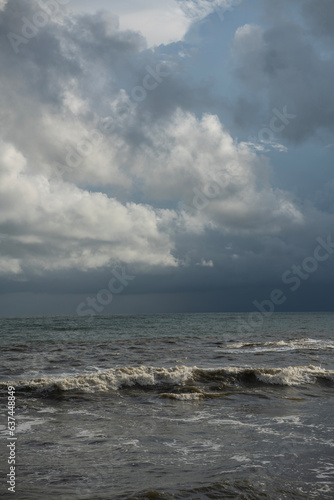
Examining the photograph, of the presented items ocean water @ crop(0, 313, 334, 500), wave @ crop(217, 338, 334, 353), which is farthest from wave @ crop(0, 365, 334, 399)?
wave @ crop(217, 338, 334, 353)

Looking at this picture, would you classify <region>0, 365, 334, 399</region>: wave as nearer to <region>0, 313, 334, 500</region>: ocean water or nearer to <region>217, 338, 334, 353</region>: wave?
<region>0, 313, 334, 500</region>: ocean water

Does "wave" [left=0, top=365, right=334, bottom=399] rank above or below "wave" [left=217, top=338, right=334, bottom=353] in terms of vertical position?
above

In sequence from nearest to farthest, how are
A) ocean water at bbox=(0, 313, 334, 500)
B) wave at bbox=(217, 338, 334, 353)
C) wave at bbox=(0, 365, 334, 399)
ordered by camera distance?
ocean water at bbox=(0, 313, 334, 500)
wave at bbox=(0, 365, 334, 399)
wave at bbox=(217, 338, 334, 353)

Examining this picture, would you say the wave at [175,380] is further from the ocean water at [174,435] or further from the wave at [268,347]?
the wave at [268,347]

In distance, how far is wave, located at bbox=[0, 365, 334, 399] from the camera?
16.5m

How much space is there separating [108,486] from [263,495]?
271cm

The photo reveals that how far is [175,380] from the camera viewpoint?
1808 centimetres

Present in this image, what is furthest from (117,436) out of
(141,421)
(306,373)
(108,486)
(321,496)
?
(306,373)

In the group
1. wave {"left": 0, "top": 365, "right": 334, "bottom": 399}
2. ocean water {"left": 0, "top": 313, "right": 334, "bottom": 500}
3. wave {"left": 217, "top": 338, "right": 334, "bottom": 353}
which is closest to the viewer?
ocean water {"left": 0, "top": 313, "right": 334, "bottom": 500}

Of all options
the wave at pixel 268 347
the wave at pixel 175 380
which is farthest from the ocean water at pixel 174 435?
the wave at pixel 268 347

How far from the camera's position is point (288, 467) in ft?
26.4

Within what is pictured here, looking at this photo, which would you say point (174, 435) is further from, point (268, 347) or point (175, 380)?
point (268, 347)

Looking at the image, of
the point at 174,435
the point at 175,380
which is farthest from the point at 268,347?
the point at 174,435

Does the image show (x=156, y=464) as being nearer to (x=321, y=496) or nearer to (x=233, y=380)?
(x=321, y=496)
